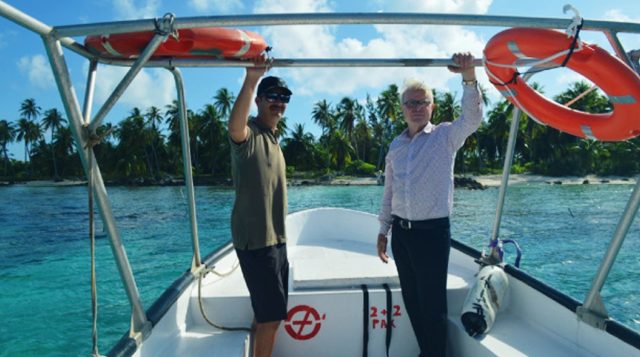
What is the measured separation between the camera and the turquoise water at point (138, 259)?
25.0ft

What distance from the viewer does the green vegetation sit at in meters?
50.6

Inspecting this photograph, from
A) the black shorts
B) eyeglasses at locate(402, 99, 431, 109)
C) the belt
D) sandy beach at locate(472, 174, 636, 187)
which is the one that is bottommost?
sandy beach at locate(472, 174, 636, 187)

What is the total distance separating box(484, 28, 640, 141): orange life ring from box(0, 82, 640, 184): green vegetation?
50.2m

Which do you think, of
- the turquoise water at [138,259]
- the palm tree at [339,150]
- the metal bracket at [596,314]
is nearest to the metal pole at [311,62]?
the metal bracket at [596,314]

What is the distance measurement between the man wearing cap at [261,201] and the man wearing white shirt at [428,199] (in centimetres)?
68

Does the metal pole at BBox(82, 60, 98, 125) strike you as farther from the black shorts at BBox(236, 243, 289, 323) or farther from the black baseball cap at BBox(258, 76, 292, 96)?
the black shorts at BBox(236, 243, 289, 323)

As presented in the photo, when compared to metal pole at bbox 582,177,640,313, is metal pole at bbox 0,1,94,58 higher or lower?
higher

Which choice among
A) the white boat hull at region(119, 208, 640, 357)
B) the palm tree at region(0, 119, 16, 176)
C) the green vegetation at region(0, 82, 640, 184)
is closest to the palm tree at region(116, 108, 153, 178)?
the green vegetation at region(0, 82, 640, 184)

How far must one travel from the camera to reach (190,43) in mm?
1911

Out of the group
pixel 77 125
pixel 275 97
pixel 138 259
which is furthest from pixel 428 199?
pixel 138 259

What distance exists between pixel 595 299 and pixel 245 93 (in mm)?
2051

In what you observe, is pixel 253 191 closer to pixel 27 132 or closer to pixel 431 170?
pixel 431 170

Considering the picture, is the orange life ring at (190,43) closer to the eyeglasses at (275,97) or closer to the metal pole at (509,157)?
the eyeglasses at (275,97)

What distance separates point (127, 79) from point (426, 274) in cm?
172
